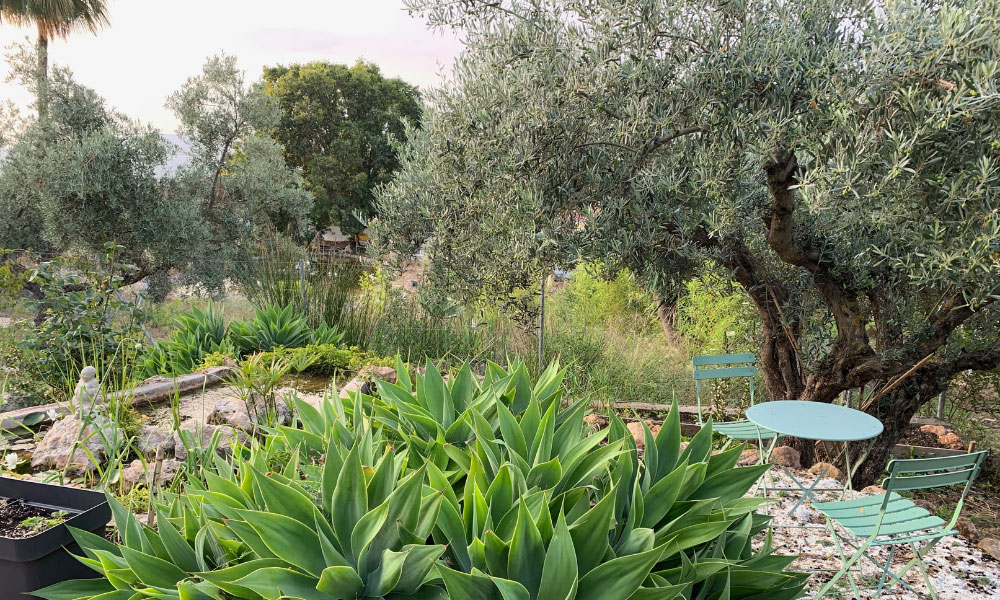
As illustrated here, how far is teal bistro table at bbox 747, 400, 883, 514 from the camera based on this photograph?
10.0 feet

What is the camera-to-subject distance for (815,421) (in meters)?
3.30

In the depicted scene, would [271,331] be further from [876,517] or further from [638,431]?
[876,517]

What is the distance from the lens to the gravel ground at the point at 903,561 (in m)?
2.91

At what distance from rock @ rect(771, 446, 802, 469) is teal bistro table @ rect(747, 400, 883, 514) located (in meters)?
0.80

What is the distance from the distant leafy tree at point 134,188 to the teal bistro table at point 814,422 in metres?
8.23

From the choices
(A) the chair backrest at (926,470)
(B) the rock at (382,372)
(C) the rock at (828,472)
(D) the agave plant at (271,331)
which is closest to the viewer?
(A) the chair backrest at (926,470)

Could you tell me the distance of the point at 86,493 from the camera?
2.12 m

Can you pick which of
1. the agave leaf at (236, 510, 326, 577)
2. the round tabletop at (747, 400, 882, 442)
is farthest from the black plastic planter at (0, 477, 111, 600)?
the round tabletop at (747, 400, 882, 442)

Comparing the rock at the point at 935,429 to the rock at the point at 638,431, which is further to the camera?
the rock at the point at 935,429

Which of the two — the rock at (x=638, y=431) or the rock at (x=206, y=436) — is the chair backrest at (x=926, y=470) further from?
the rock at (x=206, y=436)

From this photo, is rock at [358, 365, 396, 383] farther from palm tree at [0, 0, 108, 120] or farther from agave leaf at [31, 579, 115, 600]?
palm tree at [0, 0, 108, 120]

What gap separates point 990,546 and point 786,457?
48.3 inches

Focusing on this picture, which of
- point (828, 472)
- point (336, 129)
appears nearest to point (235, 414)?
point (828, 472)

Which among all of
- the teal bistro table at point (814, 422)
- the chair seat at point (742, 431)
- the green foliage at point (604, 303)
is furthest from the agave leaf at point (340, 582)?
the green foliage at point (604, 303)
